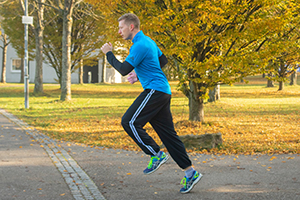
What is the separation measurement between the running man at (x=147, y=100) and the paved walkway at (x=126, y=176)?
19.1 inches

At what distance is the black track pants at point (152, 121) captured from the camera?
416 cm

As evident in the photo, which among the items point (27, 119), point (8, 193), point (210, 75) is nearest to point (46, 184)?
point (8, 193)

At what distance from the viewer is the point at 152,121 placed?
14.3ft

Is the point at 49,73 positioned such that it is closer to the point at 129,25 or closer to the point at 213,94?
the point at 213,94

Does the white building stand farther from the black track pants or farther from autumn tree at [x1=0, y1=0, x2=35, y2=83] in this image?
the black track pants

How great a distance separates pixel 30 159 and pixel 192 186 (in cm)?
347

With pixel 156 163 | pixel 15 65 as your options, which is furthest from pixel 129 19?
pixel 15 65

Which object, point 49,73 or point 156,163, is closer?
point 156,163

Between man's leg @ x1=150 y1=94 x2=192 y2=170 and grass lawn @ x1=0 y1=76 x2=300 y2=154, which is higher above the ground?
man's leg @ x1=150 y1=94 x2=192 y2=170

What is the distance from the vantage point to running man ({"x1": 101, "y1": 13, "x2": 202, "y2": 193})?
4.14 meters

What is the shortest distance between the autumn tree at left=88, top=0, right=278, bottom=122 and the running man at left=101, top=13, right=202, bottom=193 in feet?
14.9

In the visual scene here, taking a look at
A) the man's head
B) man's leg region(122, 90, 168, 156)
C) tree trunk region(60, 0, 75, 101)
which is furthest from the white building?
man's leg region(122, 90, 168, 156)

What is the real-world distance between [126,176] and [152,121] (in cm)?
137

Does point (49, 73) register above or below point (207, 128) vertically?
above
